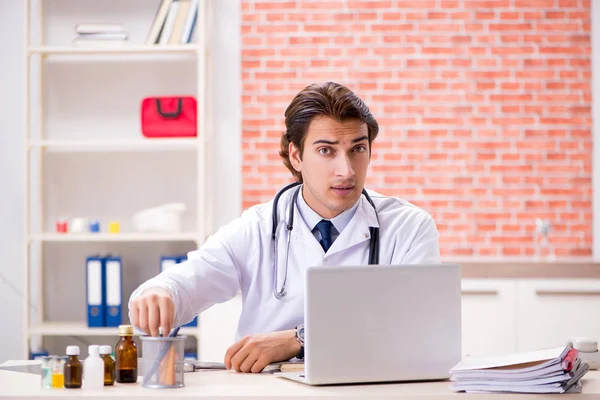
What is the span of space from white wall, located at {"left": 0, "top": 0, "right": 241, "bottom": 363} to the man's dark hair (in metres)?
1.74

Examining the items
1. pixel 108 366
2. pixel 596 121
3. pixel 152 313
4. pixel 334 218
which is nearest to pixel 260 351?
pixel 152 313

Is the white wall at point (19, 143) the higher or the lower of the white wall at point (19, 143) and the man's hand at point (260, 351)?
the higher

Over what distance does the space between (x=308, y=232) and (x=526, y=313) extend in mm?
1523

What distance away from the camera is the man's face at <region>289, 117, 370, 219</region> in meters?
2.12

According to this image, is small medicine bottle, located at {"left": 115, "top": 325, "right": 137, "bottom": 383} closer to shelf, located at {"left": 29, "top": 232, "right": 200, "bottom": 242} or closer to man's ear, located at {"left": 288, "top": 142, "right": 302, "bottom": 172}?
man's ear, located at {"left": 288, "top": 142, "right": 302, "bottom": 172}

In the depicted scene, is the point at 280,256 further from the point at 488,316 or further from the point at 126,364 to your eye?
the point at 488,316

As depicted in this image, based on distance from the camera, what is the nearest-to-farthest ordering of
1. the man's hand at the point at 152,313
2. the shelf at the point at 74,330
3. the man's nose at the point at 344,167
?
1. the man's hand at the point at 152,313
2. the man's nose at the point at 344,167
3. the shelf at the point at 74,330

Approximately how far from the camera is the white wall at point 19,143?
3.96 meters

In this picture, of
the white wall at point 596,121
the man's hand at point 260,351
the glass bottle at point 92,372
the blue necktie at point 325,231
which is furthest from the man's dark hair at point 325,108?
the white wall at point 596,121

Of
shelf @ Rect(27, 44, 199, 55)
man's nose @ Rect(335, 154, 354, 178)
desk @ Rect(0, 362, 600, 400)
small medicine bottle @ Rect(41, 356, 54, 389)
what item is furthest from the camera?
shelf @ Rect(27, 44, 199, 55)

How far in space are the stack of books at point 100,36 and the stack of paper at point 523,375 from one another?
2.76m

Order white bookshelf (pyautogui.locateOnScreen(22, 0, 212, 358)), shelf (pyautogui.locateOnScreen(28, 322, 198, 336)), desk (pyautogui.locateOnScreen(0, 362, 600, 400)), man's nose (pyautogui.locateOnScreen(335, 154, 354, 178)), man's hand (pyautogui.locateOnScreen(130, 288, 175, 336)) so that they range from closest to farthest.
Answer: desk (pyautogui.locateOnScreen(0, 362, 600, 400)) → man's hand (pyautogui.locateOnScreen(130, 288, 175, 336)) → man's nose (pyautogui.locateOnScreen(335, 154, 354, 178)) → shelf (pyautogui.locateOnScreen(28, 322, 198, 336)) → white bookshelf (pyautogui.locateOnScreen(22, 0, 212, 358))

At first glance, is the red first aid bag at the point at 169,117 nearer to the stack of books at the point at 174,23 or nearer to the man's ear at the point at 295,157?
the stack of books at the point at 174,23

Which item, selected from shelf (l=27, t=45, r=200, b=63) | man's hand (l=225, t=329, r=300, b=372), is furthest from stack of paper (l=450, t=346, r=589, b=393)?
shelf (l=27, t=45, r=200, b=63)
